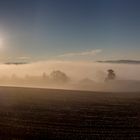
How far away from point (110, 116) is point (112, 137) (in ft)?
60.3

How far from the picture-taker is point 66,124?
4672 cm

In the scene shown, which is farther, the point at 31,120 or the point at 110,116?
the point at 110,116

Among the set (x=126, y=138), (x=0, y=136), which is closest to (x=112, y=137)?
(x=126, y=138)

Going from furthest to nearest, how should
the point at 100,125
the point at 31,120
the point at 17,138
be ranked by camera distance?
the point at 31,120, the point at 100,125, the point at 17,138

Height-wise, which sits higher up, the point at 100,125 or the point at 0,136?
the point at 100,125

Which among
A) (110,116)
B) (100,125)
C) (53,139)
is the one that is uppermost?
(110,116)

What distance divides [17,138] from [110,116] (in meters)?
23.9

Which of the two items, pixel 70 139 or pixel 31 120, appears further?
pixel 31 120

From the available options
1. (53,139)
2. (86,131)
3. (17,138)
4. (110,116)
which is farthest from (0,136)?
(110,116)

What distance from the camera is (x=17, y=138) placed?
36531 millimetres

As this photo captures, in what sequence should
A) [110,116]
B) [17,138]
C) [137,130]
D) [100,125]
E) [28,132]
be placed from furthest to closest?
1. [110,116]
2. [100,125]
3. [137,130]
4. [28,132]
5. [17,138]

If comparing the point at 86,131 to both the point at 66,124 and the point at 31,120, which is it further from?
the point at 31,120

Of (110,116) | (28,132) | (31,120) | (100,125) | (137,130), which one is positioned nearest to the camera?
(28,132)

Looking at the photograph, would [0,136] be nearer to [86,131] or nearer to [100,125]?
[86,131]
